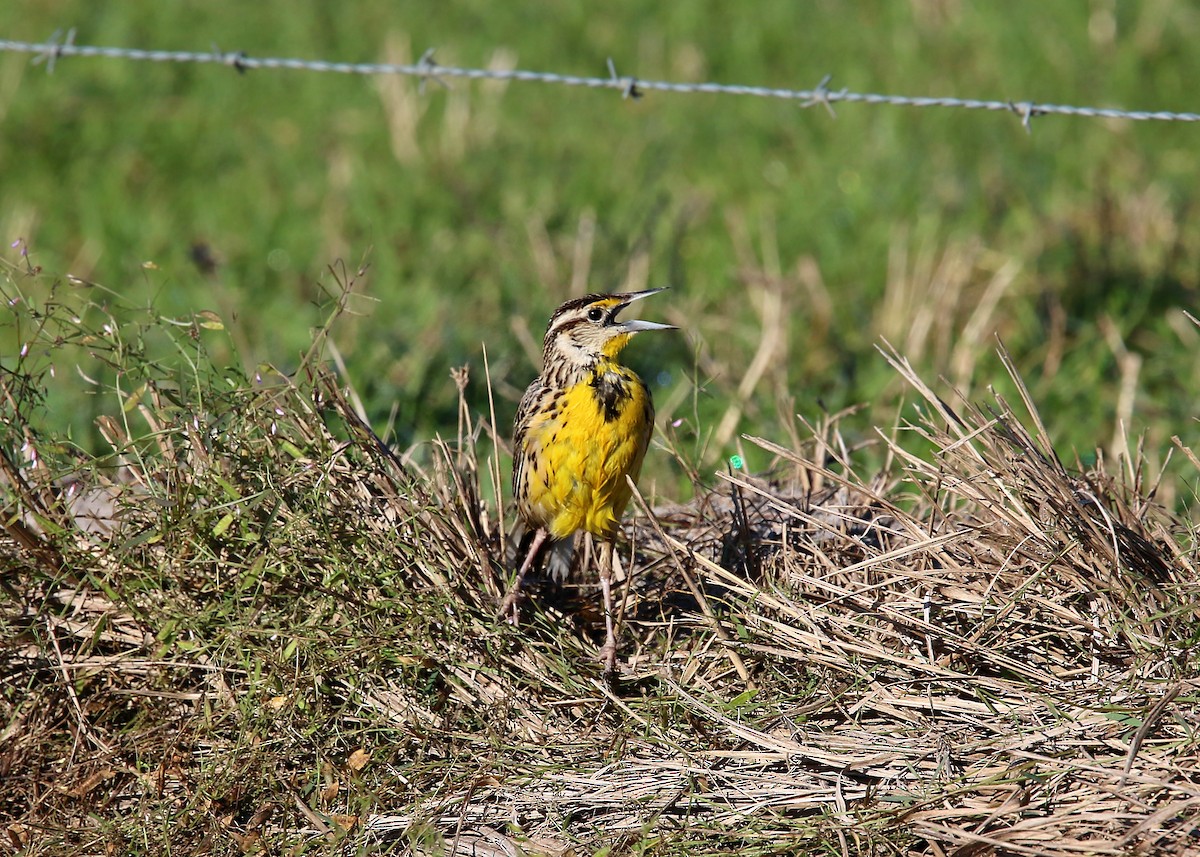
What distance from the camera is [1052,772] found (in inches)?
136

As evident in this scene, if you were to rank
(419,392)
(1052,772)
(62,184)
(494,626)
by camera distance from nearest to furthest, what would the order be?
(1052,772) < (494,626) < (419,392) < (62,184)

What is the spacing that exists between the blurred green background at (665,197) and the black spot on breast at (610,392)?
45.7 inches

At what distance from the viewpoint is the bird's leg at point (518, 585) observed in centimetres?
412

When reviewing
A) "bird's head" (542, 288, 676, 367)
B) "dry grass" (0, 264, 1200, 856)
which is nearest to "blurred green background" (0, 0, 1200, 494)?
"bird's head" (542, 288, 676, 367)

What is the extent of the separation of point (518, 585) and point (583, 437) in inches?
18.6

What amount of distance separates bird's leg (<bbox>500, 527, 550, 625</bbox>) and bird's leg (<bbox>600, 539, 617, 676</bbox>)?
192 millimetres

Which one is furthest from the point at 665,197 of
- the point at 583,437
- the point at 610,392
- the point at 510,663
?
the point at 510,663

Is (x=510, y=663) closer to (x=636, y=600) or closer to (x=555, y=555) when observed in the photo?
(x=636, y=600)

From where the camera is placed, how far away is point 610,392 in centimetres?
436

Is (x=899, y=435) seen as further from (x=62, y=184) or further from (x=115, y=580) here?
(x=62, y=184)

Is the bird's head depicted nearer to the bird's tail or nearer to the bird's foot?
the bird's tail

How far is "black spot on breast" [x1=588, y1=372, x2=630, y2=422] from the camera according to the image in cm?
432

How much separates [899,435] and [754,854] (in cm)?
295

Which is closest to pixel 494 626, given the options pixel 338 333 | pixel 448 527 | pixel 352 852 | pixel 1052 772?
pixel 448 527
